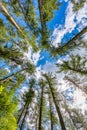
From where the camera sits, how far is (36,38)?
1647cm

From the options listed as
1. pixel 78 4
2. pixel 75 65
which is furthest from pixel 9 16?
pixel 75 65

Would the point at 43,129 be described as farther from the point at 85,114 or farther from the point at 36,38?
the point at 36,38

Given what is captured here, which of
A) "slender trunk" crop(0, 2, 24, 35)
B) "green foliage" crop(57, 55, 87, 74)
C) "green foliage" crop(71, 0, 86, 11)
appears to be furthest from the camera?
"green foliage" crop(57, 55, 87, 74)

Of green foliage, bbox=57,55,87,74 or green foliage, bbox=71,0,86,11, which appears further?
green foliage, bbox=57,55,87,74

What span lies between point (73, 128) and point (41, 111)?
131 inches

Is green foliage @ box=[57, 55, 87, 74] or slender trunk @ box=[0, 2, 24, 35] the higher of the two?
slender trunk @ box=[0, 2, 24, 35]

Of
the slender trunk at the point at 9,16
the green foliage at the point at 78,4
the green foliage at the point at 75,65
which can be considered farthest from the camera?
the green foliage at the point at 75,65

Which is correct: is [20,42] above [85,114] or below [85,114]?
above

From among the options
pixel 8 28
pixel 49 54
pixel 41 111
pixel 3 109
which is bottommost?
pixel 3 109

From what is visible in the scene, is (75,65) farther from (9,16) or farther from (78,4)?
(9,16)

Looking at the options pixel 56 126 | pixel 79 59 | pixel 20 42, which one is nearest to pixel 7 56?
pixel 20 42

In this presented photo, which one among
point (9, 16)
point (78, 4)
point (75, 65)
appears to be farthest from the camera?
point (75, 65)

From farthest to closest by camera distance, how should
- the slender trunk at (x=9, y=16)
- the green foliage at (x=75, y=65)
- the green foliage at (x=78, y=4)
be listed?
the green foliage at (x=75, y=65) < the green foliage at (x=78, y=4) < the slender trunk at (x=9, y=16)

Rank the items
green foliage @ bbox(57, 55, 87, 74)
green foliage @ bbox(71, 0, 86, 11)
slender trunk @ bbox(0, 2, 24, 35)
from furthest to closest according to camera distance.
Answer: green foliage @ bbox(57, 55, 87, 74) < green foliage @ bbox(71, 0, 86, 11) < slender trunk @ bbox(0, 2, 24, 35)
